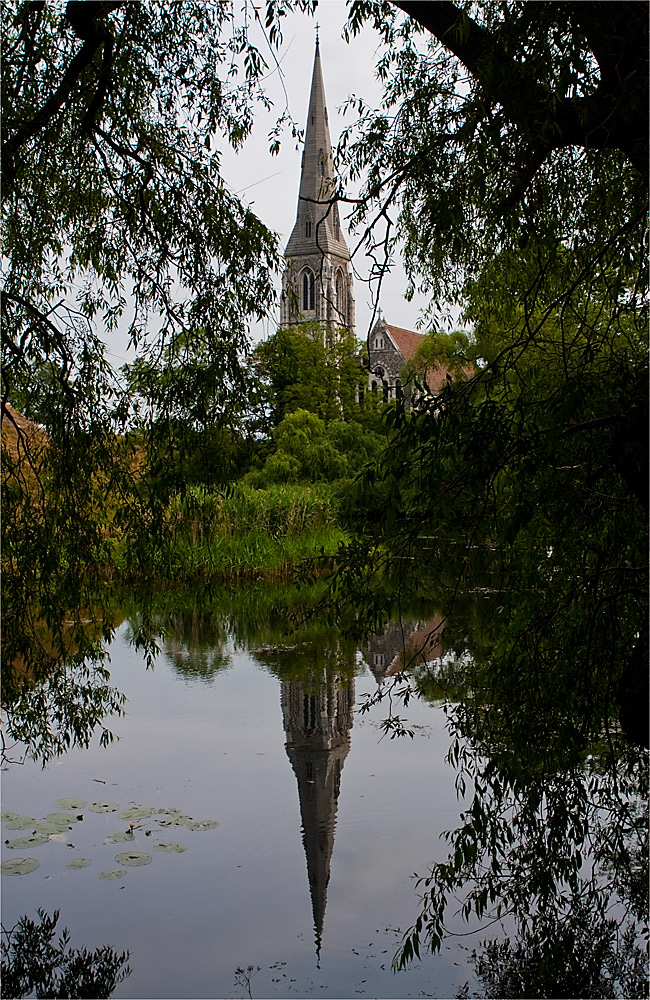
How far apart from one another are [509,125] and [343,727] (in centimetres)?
512

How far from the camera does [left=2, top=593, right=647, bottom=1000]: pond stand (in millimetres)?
3199

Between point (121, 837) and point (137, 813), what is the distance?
333 mm

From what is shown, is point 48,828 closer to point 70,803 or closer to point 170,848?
point 70,803

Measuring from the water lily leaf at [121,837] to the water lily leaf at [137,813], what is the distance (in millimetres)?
200

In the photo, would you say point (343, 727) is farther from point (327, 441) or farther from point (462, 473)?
point (327, 441)

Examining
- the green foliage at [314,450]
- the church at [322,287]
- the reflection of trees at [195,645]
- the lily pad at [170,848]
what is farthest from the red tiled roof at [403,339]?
the lily pad at [170,848]

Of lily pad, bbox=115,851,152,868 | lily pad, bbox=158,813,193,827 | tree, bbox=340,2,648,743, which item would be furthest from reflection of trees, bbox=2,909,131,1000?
tree, bbox=340,2,648,743

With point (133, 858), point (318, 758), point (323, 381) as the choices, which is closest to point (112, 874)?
point (133, 858)

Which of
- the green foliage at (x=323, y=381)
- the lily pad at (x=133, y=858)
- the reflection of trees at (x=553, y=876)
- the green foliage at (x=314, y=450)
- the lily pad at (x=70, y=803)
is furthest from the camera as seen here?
the green foliage at (x=323, y=381)

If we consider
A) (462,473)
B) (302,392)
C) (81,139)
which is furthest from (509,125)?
(302,392)

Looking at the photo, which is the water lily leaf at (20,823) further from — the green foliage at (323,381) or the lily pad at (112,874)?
the green foliage at (323,381)

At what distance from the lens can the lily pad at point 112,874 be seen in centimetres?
438

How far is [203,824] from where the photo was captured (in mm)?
5051

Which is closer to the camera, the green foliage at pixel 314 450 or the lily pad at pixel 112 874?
the lily pad at pixel 112 874
